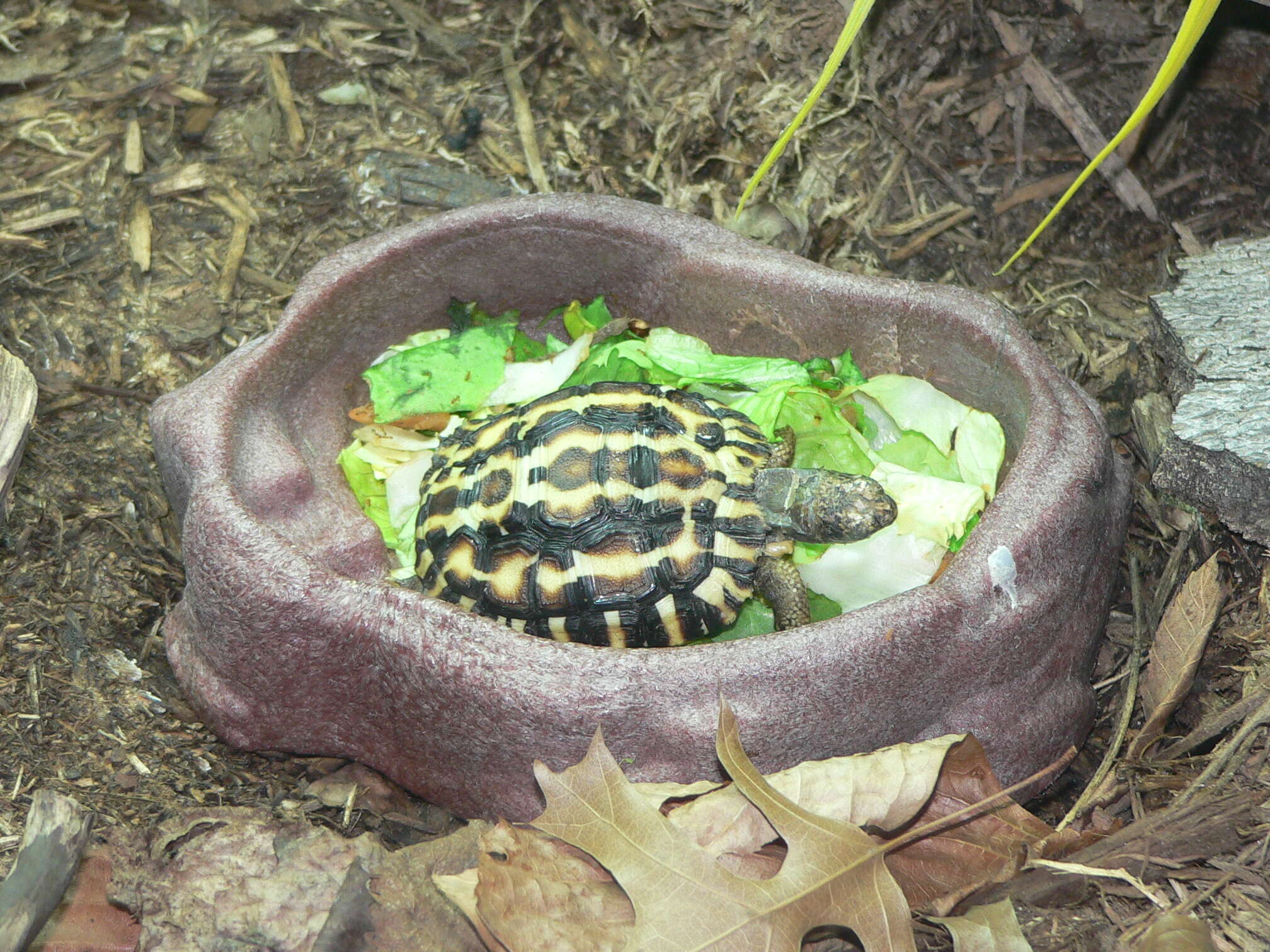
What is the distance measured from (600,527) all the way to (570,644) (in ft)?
1.55

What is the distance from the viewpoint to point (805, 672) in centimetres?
262

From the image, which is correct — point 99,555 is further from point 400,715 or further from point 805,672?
point 805,672

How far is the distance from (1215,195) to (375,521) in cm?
320

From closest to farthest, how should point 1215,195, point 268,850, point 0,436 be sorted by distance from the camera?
point 268,850, point 0,436, point 1215,195

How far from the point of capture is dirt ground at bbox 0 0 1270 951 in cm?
378

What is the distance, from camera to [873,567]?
3.32 meters

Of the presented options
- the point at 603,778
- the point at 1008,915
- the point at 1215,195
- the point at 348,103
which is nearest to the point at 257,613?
the point at 603,778

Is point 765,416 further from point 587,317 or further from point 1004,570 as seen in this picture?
point 1004,570

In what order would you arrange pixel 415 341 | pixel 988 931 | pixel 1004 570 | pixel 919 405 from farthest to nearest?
pixel 415 341 < pixel 919 405 < pixel 1004 570 < pixel 988 931

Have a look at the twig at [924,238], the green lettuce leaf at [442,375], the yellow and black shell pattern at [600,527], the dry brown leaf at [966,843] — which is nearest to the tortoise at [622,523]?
the yellow and black shell pattern at [600,527]

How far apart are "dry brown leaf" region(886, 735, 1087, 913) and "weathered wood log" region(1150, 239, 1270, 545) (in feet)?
3.34

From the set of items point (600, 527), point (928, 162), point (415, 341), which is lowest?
point (415, 341)

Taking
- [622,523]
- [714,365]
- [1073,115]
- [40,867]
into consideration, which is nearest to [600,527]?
[622,523]

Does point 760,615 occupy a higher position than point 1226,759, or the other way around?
point 1226,759
